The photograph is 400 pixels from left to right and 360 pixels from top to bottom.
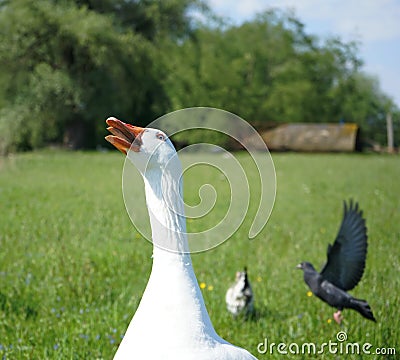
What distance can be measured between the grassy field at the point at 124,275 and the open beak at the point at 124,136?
65cm

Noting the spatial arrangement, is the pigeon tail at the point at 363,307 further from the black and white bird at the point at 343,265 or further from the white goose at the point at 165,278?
the white goose at the point at 165,278

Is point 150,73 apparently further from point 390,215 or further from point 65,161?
point 390,215

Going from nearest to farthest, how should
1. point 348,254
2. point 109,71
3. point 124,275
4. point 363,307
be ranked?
point 363,307 < point 348,254 < point 124,275 < point 109,71

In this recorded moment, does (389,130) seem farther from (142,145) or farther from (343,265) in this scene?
(142,145)

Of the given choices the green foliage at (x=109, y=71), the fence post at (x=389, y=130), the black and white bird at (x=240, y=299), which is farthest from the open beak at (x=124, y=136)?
the fence post at (x=389, y=130)

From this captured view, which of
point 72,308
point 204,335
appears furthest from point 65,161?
point 204,335

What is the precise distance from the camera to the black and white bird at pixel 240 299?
481 cm

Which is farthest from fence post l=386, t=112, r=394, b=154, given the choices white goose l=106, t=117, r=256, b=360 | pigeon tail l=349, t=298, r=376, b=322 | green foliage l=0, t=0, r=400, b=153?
white goose l=106, t=117, r=256, b=360

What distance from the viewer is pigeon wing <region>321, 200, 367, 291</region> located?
454 cm

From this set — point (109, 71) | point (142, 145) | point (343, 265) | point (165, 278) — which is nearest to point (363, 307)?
point (343, 265)

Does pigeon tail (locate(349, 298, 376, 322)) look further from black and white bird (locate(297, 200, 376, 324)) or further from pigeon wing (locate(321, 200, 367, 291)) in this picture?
pigeon wing (locate(321, 200, 367, 291))

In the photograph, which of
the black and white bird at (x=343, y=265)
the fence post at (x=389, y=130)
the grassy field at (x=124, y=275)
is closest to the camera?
the grassy field at (x=124, y=275)

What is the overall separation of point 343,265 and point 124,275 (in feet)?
8.00

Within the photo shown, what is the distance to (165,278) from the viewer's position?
2.47m
